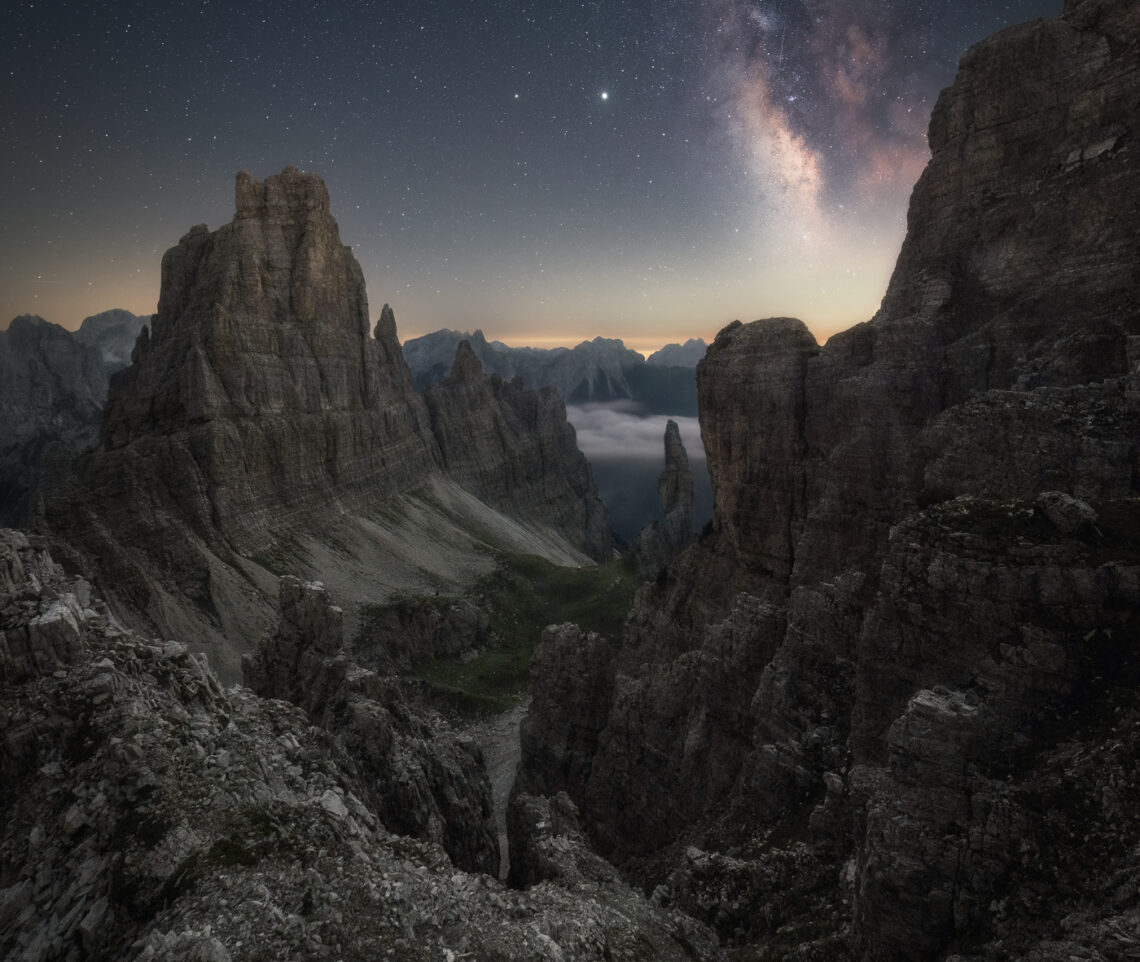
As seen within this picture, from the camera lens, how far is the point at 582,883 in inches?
838

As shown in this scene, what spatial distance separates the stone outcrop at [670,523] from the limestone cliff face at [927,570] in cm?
5136

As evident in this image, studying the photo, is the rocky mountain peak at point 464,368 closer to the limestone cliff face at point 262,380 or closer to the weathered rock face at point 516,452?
the weathered rock face at point 516,452

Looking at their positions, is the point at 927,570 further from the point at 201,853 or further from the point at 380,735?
the point at 380,735

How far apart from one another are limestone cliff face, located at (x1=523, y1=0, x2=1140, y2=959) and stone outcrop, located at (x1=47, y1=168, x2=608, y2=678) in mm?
45827

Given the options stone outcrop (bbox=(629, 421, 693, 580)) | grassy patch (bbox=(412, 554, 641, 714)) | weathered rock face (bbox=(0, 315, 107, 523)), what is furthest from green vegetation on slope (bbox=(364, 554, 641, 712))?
weathered rock face (bbox=(0, 315, 107, 523))

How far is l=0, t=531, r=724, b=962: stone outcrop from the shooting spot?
12359mm

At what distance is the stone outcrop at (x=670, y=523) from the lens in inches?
3974

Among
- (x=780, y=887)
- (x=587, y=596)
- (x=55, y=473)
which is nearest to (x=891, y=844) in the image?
(x=780, y=887)

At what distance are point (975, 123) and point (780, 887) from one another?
42.0 meters

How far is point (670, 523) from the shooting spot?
360ft

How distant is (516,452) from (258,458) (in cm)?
7567

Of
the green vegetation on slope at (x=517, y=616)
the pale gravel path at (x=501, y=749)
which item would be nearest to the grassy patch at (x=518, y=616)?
the green vegetation on slope at (x=517, y=616)

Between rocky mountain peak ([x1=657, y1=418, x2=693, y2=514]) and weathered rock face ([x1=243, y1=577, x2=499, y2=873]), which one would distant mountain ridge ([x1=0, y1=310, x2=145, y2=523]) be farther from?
weathered rock face ([x1=243, y1=577, x2=499, y2=873])

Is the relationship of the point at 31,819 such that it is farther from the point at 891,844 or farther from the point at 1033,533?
the point at 1033,533
